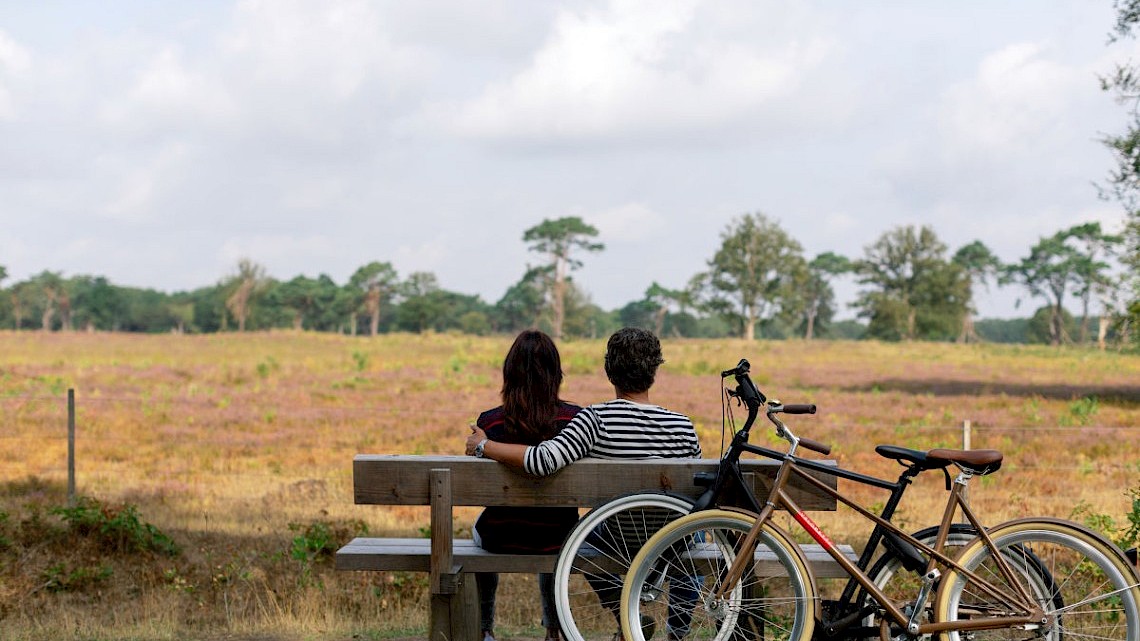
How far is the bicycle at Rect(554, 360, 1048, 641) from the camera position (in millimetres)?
3502

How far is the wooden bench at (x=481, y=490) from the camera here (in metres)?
3.77

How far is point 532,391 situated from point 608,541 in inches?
24.2

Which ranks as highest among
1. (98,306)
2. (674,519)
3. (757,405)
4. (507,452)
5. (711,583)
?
(98,306)

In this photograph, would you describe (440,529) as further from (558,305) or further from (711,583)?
(558,305)

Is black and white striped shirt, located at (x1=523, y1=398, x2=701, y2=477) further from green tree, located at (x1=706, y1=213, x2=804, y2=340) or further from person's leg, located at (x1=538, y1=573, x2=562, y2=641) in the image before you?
green tree, located at (x1=706, y1=213, x2=804, y2=340)

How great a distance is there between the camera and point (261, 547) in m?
8.68

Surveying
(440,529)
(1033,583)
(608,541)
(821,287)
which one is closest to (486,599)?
(440,529)

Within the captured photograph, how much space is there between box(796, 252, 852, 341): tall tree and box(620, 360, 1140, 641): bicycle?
9968cm

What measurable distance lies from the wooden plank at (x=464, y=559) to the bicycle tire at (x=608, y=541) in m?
0.22

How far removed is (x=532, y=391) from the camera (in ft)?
13.2

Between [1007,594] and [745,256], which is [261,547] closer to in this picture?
[1007,594]

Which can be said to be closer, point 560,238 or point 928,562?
point 928,562

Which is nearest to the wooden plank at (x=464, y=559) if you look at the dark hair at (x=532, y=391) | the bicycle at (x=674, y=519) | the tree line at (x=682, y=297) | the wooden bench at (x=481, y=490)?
the wooden bench at (x=481, y=490)

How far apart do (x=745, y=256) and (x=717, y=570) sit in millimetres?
88138
